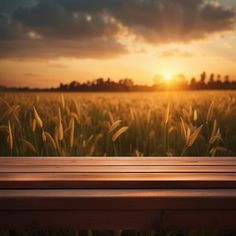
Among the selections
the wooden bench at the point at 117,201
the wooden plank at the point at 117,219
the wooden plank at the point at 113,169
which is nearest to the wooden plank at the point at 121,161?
the wooden plank at the point at 113,169

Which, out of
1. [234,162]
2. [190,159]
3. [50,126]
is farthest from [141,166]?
A: [50,126]

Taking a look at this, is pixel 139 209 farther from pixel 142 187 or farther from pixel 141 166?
pixel 141 166

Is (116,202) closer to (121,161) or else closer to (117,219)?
(117,219)

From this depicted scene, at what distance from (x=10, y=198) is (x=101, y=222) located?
0.80ft

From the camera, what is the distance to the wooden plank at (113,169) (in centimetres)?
140

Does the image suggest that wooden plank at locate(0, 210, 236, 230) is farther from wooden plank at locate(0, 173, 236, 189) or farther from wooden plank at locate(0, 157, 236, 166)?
wooden plank at locate(0, 157, 236, 166)

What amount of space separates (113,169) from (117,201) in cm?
25

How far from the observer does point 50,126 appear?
285cm

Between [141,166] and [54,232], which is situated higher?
[141,166]

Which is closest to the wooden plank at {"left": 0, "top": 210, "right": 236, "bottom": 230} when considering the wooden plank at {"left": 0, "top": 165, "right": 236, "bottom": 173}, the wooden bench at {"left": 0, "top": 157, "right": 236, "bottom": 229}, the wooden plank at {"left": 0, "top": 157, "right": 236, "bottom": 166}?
the wooden bench at {"left": 0, "top": 157, "right": 236, "bottom": 229}

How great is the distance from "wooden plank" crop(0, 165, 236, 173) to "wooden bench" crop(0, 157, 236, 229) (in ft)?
0.22

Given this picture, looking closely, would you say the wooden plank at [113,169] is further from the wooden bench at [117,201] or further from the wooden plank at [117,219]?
the wooden plank at [117,219]

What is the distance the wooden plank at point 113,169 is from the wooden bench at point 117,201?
0.22 feet

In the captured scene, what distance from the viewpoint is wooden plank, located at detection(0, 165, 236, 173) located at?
4.58 ft
